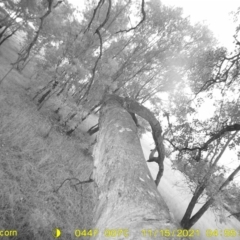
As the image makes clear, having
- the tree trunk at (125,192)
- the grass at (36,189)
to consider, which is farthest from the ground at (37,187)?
the tree trunk at (125,192)

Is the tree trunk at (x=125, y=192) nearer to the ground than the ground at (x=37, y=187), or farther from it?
farther from it

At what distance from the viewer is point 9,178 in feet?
19.2

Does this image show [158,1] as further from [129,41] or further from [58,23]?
[58,23]

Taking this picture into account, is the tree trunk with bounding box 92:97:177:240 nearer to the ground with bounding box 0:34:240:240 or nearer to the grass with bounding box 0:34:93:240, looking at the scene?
the ground with bounding box 0:34:240:240

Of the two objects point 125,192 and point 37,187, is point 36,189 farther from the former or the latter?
point 125,192

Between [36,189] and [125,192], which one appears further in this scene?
[36,189]

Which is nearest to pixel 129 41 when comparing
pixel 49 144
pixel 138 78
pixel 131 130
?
pixel 138 78

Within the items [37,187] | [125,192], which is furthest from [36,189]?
[125,192]

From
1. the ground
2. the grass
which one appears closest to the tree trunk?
the ground

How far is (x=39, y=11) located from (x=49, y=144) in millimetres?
9794

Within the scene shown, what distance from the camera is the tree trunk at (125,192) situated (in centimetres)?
69

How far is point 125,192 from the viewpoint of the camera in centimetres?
85

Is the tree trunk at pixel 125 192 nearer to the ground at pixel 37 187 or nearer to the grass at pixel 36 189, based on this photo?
the ground at pixel 37 187

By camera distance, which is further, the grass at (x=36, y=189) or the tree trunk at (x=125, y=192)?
the grass at (x=36, y=189)
